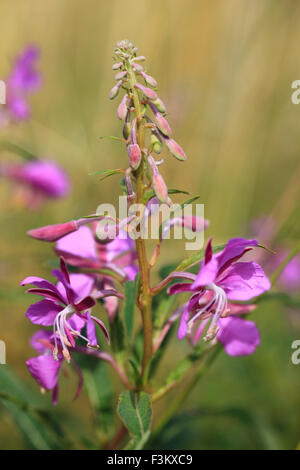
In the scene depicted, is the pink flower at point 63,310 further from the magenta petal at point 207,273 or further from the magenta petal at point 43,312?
the magenta petal at point 207,273

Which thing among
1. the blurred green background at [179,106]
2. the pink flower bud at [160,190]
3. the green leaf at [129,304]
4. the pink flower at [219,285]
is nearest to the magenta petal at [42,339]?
the green leaf at [129,304]

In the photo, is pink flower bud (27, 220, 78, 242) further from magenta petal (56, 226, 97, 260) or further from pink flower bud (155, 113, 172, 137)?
pink flower bud (155, 113, 172, 137)

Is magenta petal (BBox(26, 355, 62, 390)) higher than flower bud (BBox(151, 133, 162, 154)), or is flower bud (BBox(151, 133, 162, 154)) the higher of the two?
flower bud (BBox(151, 133, 162, 154))

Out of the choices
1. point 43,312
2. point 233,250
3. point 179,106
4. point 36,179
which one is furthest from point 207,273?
point 179,106

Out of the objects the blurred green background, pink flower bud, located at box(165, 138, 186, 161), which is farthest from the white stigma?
the blurred green background

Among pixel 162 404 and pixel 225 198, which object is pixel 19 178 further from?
pixel 225 198

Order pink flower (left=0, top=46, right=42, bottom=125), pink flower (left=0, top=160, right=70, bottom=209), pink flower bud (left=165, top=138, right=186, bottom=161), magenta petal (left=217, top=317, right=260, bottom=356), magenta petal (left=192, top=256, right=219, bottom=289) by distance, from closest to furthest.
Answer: magenta petal (left=192, top=256, right=219, bottom=289)
pink flower bud (left=165, top=138, right=186, bottom=161)
magenta petal (left=217, top=317, right=260, bottom=356)
pink flower (left=0, top=46, right=42, bottom=125)
pink flower (left=0, top=160, right=70, bottom=209)

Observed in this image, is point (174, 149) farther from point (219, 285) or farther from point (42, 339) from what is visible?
point (42, 339)
